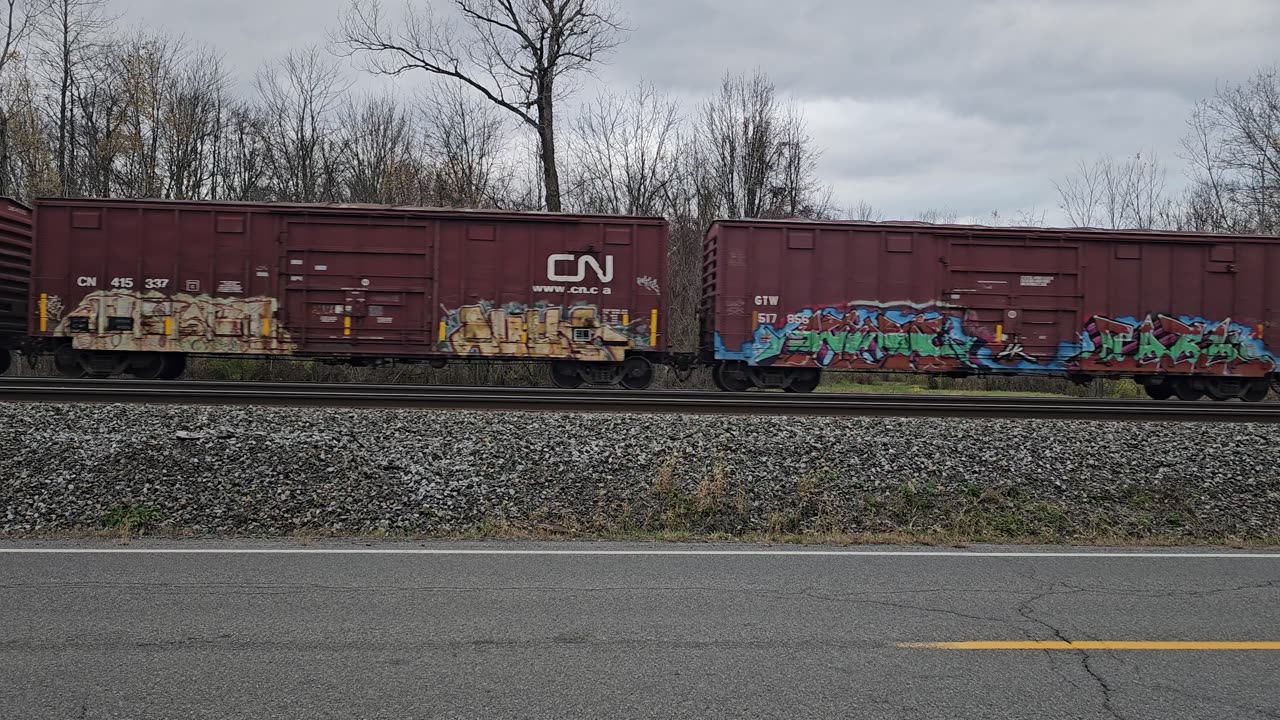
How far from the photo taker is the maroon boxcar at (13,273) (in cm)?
1486

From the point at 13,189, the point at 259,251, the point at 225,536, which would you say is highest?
the point at 13,189

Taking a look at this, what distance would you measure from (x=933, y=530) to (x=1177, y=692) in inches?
143

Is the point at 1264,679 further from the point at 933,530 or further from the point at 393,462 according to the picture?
the point at 393,462

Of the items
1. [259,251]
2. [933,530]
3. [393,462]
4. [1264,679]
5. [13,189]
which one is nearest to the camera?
[1264,679]

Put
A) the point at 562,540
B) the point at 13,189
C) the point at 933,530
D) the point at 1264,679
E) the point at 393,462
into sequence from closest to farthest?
the point at 1264,679 < the point at 562,540 < the point at 933,530 < the point at 393,462 < the point at 13,189

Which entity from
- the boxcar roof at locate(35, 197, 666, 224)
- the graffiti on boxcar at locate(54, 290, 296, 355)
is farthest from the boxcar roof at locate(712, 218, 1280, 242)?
the graffiti on boxcar at locate(54, 290, 296, 355)

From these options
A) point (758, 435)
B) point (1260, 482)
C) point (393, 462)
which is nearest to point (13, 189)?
point (393, 462)

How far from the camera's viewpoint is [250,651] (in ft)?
13.1

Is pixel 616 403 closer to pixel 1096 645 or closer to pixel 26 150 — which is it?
pixel 1096 645

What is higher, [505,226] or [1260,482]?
[505,226]

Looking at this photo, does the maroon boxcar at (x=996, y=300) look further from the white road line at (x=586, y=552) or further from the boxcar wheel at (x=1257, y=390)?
the white road line at (x=586, y=552)

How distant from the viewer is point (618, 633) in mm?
4348

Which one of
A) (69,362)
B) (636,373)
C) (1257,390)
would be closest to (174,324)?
(69,362)

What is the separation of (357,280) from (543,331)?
3.37 meters
